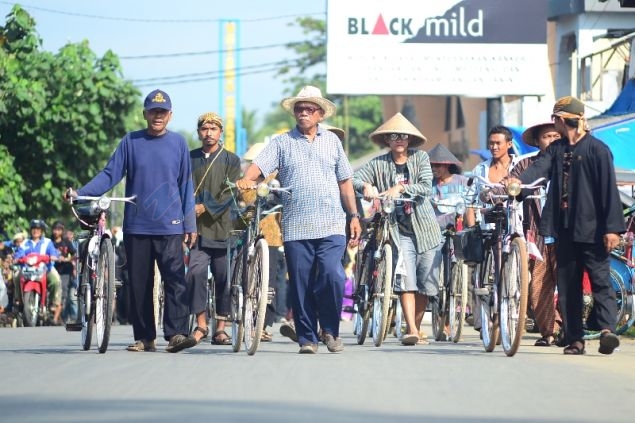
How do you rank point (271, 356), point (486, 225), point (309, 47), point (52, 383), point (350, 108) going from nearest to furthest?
point (52, 383) < point (271, 356) < point (486, 225) < point (309, 47) < point (350, 108)

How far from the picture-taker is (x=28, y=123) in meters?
31.9

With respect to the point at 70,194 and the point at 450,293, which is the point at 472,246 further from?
the point at 70,194

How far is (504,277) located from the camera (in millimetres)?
12797

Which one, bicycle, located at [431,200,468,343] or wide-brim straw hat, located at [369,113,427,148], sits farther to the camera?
bicycle, located at [431,200,468,343]

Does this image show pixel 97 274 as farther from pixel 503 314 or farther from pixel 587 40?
pixel 587 40

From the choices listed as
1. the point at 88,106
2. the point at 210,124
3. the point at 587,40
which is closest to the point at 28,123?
the point at 88,106

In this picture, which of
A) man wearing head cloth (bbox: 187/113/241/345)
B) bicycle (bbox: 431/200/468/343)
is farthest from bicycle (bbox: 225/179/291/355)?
bicycle (bbox: 431/200/468/343)

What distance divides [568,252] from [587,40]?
25535 millimetres

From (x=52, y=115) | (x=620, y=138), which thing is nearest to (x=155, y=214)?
(x=620, y=138)

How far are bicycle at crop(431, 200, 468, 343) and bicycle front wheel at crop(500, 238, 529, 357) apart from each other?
2.61 m

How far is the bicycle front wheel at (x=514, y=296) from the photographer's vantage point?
1228 centimetres

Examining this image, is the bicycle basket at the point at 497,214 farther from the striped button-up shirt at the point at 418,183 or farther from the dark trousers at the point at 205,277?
the dark trousers at the point at 205,277

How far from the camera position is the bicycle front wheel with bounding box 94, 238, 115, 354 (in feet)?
42.1

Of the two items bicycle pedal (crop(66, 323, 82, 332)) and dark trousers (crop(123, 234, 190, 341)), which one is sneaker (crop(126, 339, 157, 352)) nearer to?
dark trousers (crop(123, 234, 190, 341))
